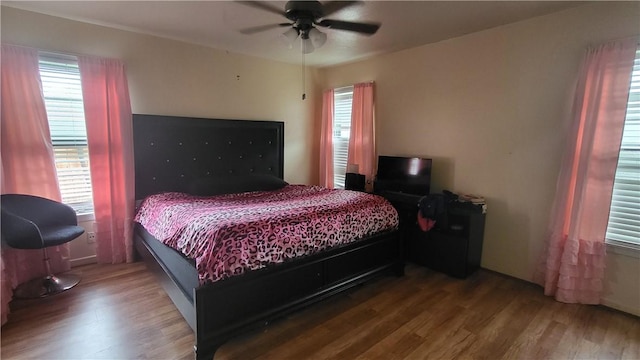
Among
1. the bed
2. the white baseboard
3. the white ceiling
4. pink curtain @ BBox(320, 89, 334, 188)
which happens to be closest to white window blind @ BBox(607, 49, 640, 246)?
the white ceiling

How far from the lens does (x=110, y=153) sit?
10.6 ft

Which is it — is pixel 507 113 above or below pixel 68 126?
above

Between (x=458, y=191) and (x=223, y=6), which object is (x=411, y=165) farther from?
(x=223, y=6)

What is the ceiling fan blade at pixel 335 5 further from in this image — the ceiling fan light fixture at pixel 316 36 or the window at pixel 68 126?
the window at pixel 68 126

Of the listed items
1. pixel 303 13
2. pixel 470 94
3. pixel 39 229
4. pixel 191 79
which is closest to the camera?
pixel 303 13

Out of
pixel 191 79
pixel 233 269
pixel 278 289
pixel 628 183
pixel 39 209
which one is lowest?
pixel 278 289

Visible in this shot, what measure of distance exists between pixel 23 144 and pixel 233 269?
8.12 feet

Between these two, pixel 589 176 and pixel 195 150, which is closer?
pixel 589 176

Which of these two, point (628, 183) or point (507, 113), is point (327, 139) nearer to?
point (507, 113)

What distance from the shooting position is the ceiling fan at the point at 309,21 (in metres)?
2.10

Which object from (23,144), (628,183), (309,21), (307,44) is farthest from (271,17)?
(628,183)

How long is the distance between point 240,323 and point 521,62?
3427 millimetres

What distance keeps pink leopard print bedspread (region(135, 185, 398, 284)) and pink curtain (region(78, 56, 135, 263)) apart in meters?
0.26

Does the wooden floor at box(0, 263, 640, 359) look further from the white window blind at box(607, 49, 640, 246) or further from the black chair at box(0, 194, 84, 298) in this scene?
the white window blind at box(607, 49, 640, 246)
